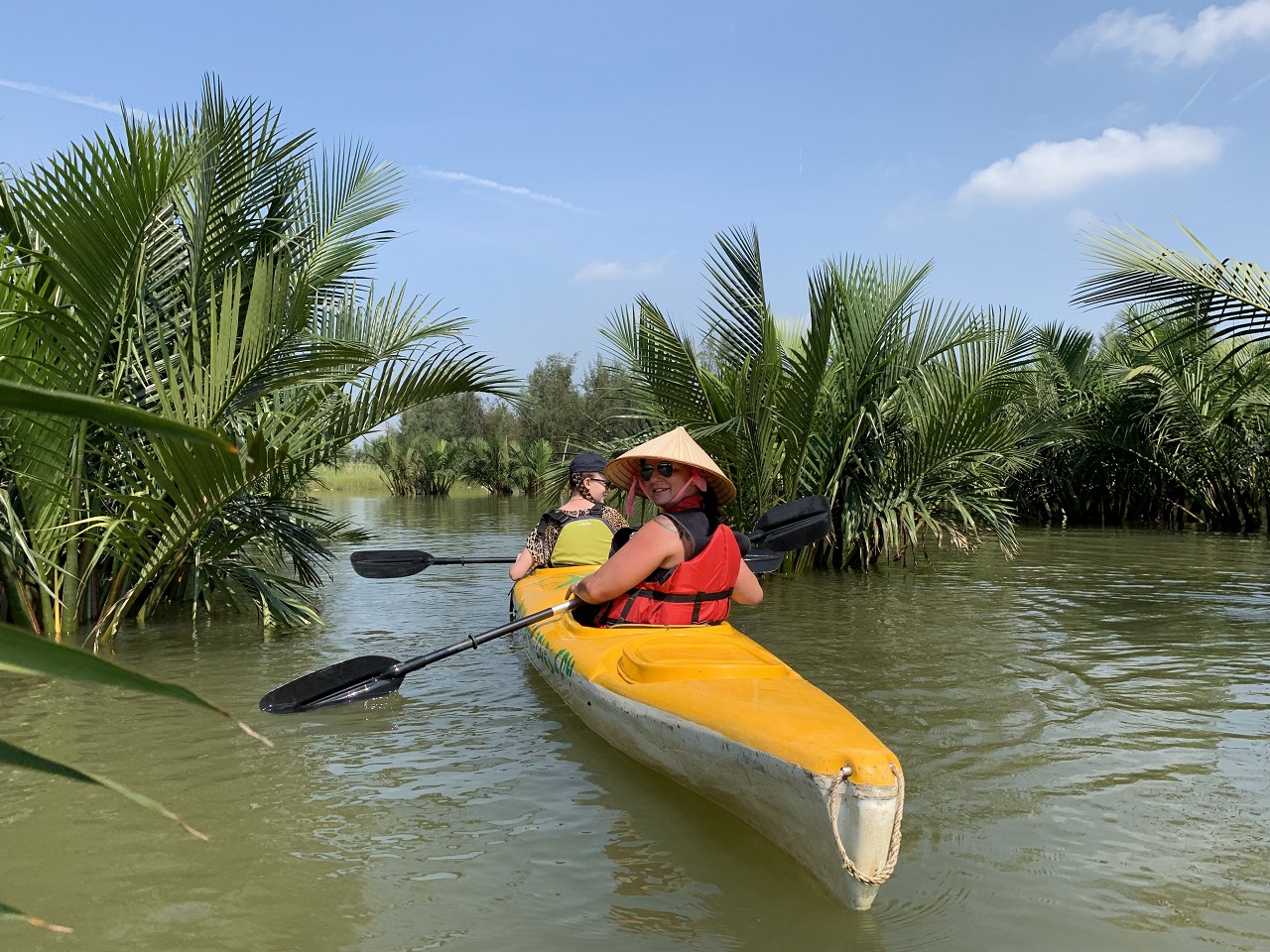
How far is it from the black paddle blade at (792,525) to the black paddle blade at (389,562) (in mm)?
2974

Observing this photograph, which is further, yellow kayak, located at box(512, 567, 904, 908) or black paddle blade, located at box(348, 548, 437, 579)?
black paddle blade, located at box(348, 548, 437, 579)

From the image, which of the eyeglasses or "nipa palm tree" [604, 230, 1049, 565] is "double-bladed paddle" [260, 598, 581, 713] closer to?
the eyeglasses

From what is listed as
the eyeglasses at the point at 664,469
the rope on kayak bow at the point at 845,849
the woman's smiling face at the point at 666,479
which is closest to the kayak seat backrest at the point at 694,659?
the woman's smiling face at the point at 666,479

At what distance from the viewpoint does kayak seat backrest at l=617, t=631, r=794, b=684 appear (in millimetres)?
4301

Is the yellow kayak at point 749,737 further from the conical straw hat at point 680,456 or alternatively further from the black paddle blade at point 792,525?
the black paddle blade at point 792,525

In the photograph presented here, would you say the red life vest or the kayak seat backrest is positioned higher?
the red life vest

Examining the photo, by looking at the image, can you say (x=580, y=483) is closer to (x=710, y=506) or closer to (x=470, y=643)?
(x=470, y=643)

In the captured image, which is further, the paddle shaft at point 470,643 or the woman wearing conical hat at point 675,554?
the paddle shaft at point 470,643

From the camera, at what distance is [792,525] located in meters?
7.27

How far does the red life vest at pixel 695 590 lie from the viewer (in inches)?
193

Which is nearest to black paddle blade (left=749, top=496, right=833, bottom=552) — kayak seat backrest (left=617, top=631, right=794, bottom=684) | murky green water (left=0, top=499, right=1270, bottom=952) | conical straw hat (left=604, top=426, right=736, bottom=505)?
murky green water (left=0, top=499, right=1270, bottom=952)

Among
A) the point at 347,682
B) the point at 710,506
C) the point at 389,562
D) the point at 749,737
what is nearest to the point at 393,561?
the point at 389,562

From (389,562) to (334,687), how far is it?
131 inches

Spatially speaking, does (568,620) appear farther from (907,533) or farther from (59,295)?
(907,533)
